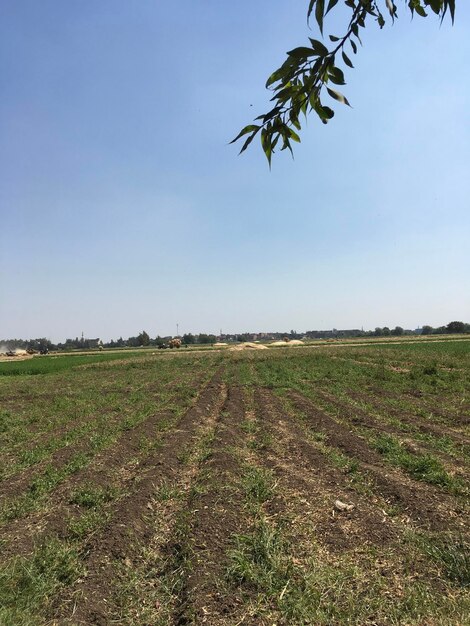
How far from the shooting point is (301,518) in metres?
4.60

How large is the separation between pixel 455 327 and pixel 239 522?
142821mm

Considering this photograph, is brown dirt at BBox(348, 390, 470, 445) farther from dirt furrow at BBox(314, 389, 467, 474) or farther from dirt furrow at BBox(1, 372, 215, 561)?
dirt furrow at BBox(1, 372, 215, 561)

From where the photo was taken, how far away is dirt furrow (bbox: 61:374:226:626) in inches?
127

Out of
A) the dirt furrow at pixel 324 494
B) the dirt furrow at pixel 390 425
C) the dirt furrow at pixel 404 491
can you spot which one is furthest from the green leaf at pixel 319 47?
the dirt furrow at pixel 390 425

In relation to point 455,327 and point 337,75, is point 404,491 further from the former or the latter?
point 455,327

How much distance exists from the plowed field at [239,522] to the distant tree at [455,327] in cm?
13251

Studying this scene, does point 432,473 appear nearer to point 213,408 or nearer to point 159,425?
point 159,425

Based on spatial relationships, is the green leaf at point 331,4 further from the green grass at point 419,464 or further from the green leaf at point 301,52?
the green grass at point 419,464

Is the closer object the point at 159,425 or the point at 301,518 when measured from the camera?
the point at 301,518

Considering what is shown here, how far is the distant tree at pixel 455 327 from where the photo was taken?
124756 mm

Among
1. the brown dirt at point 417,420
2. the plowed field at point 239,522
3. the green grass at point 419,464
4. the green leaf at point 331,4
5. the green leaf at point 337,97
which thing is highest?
the green leaf at point 331,4

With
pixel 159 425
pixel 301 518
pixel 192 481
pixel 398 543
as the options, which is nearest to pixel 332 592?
pixel 398 543

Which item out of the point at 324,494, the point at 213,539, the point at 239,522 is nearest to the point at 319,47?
the point at 213,539

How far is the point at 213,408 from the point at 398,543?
918 centimetres
